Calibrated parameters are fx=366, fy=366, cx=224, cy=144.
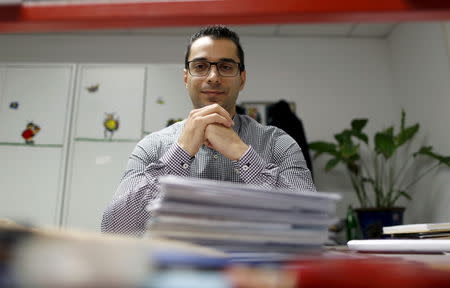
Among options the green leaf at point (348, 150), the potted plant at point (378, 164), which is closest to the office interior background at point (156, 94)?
the potted plant at point (378, 164)

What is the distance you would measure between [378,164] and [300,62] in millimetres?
1267

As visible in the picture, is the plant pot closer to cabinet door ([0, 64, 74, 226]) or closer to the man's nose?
the man's nose

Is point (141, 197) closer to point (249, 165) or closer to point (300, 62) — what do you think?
point (249, 165)

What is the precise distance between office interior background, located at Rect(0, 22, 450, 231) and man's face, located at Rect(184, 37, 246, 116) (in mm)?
1700

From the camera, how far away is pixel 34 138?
2859mm

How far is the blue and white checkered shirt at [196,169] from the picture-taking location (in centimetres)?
90

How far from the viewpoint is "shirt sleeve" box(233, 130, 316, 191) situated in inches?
34.1

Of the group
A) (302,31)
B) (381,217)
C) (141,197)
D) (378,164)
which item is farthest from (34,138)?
(378,164)

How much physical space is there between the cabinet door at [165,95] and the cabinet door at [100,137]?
82mm

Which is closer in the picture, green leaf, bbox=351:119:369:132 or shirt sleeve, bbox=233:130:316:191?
shirt sleeve, bbox=233:130:316:191

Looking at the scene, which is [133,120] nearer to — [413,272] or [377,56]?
[377,56]

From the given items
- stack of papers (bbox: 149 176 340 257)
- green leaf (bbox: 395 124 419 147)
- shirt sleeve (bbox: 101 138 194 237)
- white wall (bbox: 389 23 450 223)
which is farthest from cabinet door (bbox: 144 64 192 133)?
stack of papers (bbox: 149 176 340 257)

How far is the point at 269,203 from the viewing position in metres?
0.37

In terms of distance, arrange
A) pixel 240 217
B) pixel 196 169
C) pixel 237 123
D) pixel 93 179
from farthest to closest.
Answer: pixel 93 179 → pixel 237 123 → pixel 196 169 → pixel 240 217
